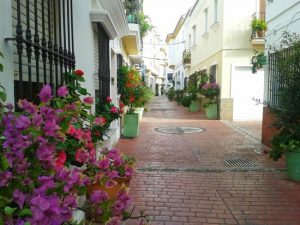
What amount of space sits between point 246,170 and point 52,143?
5.40 metres

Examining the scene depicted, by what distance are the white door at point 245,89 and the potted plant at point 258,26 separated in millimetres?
1493

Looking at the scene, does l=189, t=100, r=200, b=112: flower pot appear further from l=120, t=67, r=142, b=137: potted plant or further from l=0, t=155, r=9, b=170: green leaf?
l=0, t=155, r=9, b=170: green leaf

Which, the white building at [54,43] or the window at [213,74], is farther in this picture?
the window at [213,74]

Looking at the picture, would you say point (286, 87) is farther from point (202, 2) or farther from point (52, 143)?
point (202, 2)

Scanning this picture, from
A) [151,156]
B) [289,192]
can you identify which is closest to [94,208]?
[289,192]

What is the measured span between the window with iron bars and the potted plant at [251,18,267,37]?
36.1ft

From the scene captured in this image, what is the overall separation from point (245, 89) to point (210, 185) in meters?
9.87

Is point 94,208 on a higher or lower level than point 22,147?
lower

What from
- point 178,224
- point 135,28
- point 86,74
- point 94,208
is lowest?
point 178,224

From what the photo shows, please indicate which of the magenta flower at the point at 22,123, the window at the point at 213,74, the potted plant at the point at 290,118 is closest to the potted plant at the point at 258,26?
the window at the point at 213,74

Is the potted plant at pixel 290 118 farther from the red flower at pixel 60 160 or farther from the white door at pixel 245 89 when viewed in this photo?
the white door at pixel 245 89

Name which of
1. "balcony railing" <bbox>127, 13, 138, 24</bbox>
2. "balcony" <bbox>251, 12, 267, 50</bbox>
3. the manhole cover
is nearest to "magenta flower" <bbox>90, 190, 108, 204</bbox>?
the manhole cover

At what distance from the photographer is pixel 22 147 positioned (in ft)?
4.90

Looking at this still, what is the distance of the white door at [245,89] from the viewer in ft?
48.2
